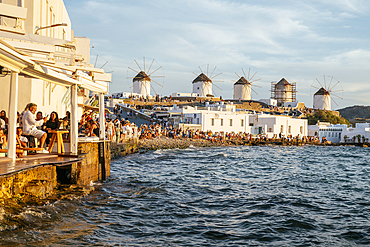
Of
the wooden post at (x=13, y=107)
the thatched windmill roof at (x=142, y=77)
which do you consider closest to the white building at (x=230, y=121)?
the wooden post at (x=13, y=107)

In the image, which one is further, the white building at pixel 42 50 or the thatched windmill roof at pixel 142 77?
the thatched windmill roof at pixel 142 77

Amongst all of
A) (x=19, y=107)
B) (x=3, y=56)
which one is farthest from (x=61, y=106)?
(x=3, y=56)

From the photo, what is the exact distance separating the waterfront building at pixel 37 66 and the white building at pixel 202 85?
271ft

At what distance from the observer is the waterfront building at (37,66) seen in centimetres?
734

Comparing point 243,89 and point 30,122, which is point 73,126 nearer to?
point 30,122

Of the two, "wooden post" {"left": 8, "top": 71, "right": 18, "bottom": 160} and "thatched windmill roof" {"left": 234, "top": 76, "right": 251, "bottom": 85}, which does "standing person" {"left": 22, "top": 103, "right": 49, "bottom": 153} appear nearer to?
"wooden post" {"left": 8, "top": 71, "right": 18, "bottom": 160}

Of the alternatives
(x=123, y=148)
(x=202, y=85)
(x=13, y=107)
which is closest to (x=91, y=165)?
(x=13, y=107)

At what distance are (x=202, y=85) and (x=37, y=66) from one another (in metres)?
94.4

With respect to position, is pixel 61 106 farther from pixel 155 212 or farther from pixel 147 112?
pixel 147 112

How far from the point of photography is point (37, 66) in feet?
25.5

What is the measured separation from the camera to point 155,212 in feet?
26.6

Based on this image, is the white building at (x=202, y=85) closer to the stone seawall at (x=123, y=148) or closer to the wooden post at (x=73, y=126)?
the stone seawall at (x=123, y=148)

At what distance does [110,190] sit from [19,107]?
553cm

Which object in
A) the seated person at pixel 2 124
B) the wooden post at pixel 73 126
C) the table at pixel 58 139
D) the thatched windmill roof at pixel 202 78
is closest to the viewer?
the seated person at pixel 2 124
